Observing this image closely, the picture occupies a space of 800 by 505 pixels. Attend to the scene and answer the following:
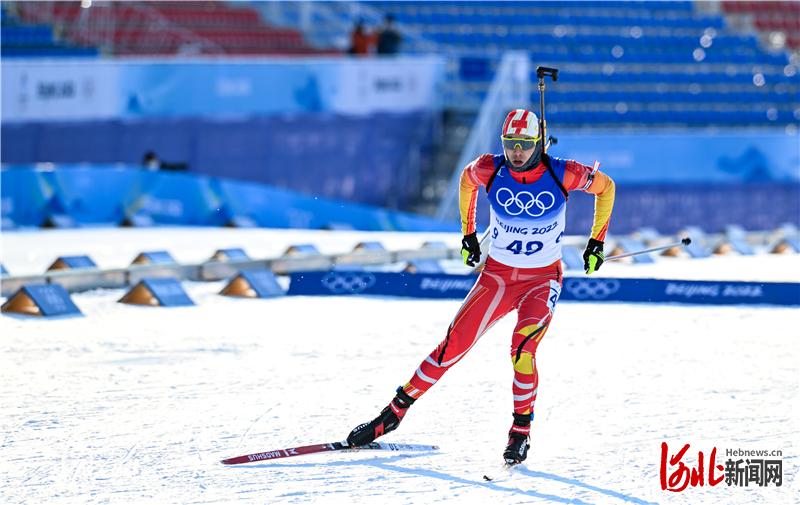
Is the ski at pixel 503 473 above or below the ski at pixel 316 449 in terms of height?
above

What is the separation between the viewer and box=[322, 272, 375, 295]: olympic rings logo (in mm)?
14117

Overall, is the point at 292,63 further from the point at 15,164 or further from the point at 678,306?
the point at 678,306

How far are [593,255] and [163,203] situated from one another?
13990 millimetres

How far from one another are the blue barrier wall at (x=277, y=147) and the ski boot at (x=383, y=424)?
14894 millimetres

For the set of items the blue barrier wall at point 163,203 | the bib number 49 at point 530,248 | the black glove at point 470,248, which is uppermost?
the bib number 49 at point 530,248

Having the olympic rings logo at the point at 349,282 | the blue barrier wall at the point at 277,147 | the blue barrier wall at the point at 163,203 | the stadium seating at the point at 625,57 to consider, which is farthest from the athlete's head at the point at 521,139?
the stadium seating at the point at 625,57

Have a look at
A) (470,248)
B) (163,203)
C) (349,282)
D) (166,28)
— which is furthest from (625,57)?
(470,248)

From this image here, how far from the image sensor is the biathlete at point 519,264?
7.16m

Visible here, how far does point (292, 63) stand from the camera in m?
22.7

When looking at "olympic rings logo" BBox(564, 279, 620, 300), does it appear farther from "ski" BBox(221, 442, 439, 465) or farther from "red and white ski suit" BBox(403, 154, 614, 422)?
"ski" BBox(221, 442, 439, 465)

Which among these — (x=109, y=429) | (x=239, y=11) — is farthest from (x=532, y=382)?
(x=239, y=11)

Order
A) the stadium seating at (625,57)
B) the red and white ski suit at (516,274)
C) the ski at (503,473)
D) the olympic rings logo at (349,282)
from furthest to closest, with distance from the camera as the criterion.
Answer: the stadium seating at (625,57) → the olympic rings logo at (349,282) → the red and white ski suit at (516,274) → the ski at (503,473)

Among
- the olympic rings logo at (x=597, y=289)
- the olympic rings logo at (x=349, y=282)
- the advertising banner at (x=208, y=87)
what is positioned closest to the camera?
the olympic rings logo at (x=597, y=289)

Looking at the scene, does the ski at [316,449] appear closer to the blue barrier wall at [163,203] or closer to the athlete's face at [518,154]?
the athlete's face at [518,154]
